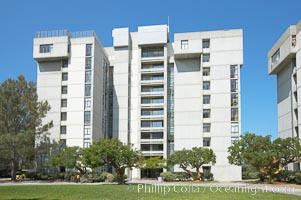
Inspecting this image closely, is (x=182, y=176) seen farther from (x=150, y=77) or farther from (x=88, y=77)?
(x=88, y=77)

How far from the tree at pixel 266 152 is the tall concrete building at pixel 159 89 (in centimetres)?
1541

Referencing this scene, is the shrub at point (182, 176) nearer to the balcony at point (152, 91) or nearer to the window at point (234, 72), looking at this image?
the balcony at point (152, 91)

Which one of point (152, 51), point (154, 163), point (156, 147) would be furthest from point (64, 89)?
point (154, 163)

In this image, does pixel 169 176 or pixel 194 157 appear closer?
pixel 194 157

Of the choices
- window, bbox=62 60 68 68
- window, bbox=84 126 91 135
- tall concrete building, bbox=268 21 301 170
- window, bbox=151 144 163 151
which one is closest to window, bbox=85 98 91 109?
window, bbox=84 126 91 135

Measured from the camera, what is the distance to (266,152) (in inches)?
1662

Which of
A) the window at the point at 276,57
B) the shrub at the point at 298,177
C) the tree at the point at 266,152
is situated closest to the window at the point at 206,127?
the window at the point at 276,57

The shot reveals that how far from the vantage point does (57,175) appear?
2176 inches

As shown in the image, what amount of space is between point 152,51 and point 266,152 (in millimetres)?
33223

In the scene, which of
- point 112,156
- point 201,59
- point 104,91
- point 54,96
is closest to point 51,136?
point 54,96

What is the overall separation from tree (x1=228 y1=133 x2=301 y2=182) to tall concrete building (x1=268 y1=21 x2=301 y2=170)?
925cm

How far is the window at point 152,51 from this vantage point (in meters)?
68.4

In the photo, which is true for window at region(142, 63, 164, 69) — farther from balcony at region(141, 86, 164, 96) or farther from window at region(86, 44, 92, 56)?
window at region(86, 44, 92, 56)

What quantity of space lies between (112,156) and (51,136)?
79.1 feet
